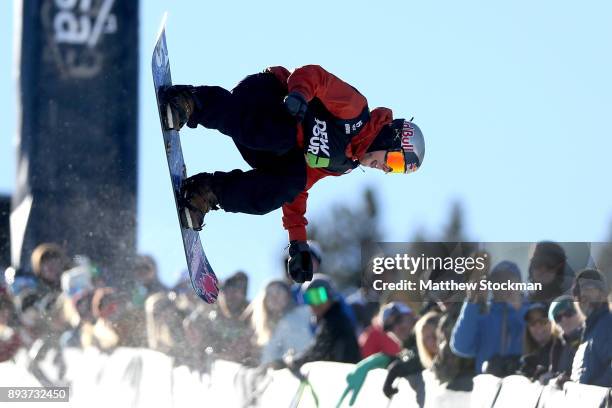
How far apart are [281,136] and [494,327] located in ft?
6.48

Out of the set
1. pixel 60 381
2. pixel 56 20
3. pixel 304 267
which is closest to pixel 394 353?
Answer: pixel 304 267

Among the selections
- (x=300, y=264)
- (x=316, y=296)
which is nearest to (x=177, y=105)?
(x=300, y=264)

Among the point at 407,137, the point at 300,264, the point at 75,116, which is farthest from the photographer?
the point at 75,116

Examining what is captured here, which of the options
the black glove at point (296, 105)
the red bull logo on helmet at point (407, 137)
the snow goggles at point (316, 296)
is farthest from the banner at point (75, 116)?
the black glove at point (296, 105)

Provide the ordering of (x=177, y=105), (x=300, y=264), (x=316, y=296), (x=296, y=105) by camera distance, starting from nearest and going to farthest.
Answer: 1. (x=296, y=105)
2. (x=177, y=105)
3. (x=300, y=264)
4. (x=316, y=296)

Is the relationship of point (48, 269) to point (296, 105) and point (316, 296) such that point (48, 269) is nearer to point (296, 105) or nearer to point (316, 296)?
point (316, 296)

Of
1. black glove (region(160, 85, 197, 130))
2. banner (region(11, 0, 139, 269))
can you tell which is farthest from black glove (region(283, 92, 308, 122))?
banner (region(11, 0, 139, 269))

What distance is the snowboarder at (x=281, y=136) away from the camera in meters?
6.82

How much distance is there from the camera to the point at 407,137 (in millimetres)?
7020

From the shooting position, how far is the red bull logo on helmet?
700 centimetres

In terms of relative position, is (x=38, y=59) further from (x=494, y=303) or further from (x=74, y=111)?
(x=494, y=303)

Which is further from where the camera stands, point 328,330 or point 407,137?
point 328,330

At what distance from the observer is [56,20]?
903 inches

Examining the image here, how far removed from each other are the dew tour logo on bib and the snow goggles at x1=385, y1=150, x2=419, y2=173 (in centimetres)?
38
